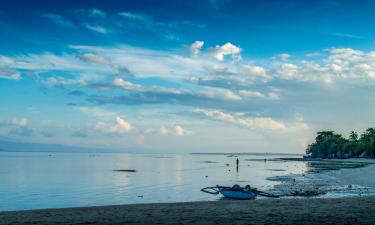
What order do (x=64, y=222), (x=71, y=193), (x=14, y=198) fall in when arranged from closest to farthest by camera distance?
(x=64, y=222) < (x=14, y=198) < (x=71, y=193)

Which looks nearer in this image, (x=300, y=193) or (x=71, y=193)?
(x=300, y=193)

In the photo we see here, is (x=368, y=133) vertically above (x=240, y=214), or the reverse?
(x=368, y=133)

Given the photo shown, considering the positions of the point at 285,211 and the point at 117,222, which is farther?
the point at 285,211

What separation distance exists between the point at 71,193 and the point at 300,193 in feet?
83.0

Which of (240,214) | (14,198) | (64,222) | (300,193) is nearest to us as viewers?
(64,222)

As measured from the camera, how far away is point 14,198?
135 ft

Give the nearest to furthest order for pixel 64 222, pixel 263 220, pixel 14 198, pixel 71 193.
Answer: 1. pixel 263 220
2. pixel 64 222
3. pixel 14 198
4. pixel 71 193

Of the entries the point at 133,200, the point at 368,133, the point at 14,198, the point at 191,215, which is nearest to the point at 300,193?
→ the point at 133,200

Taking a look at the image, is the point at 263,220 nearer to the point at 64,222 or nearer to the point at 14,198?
the point at 64,222

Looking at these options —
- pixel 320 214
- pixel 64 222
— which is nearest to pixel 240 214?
pixel 320 214

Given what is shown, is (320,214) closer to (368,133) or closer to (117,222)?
(117,222)

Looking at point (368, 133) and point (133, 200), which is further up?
point (368, 133)

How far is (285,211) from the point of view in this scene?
19.2m

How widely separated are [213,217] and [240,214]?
1.57m
